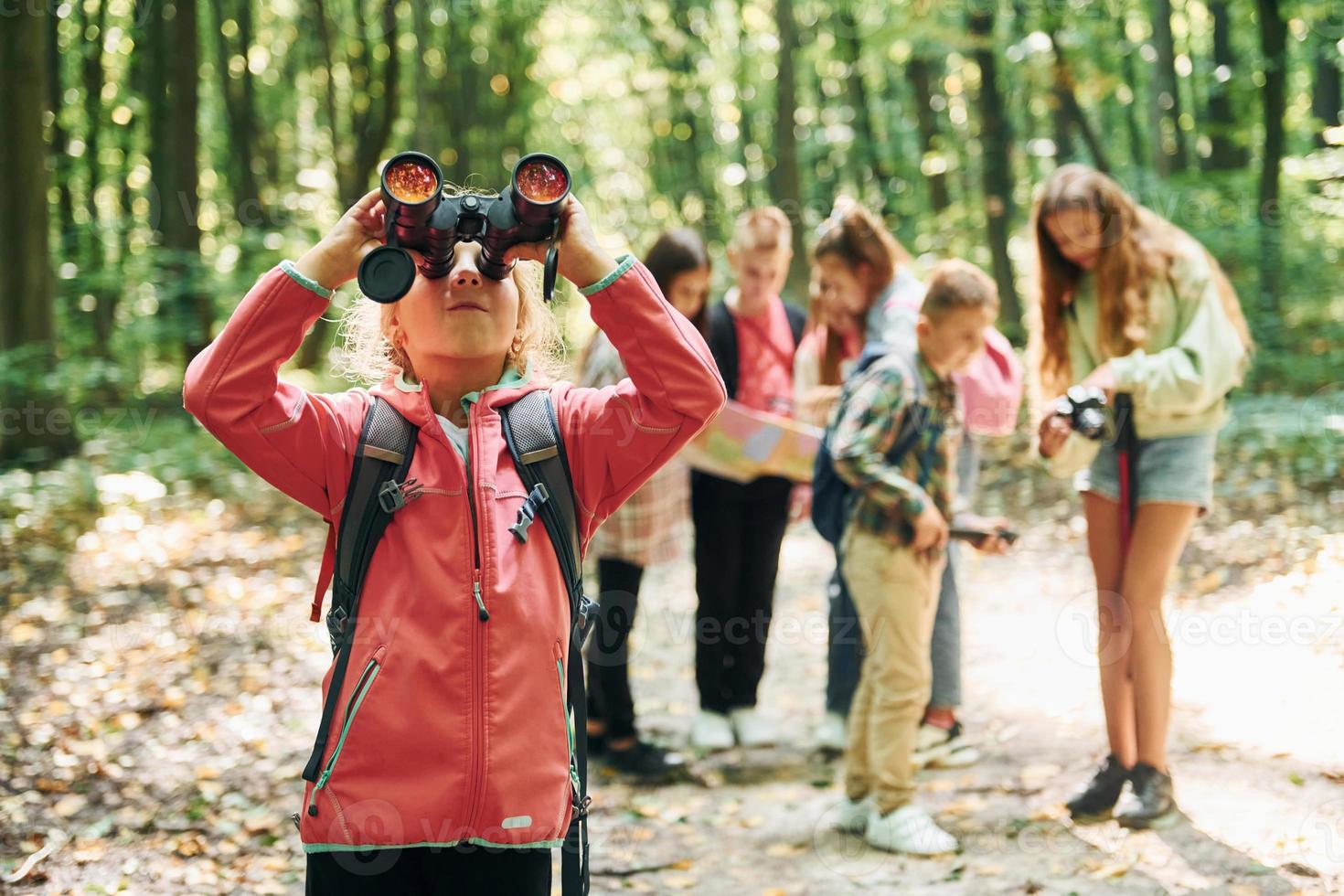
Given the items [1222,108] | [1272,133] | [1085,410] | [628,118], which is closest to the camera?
[1085,410]

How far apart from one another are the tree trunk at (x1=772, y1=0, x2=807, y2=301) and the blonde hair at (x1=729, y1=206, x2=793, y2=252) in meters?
7.25

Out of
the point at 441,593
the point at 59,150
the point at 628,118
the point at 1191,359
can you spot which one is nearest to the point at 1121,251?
the point at 1191,359

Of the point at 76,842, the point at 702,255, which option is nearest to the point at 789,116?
the point at 702,255

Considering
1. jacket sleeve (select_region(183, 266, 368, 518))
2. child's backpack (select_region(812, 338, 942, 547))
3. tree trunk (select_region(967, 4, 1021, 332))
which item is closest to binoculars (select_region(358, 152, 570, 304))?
jacket sleeve (select_region(183, 266, 368, 518))

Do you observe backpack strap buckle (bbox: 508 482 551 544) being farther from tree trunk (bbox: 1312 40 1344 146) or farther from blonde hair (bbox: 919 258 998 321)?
→ tree trunk (bbox: 1312 40 1344 146)

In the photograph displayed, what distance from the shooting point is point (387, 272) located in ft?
6.73

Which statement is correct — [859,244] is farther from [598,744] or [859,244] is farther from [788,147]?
[788,147]

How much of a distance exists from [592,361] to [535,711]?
2900mm

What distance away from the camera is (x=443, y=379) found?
2334 millimetres

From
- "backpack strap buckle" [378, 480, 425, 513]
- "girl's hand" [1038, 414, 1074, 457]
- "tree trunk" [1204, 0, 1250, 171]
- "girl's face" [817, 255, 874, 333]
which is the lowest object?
"backpack strap buckle" [378, 480, 425, 513]

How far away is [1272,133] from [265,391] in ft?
37.9

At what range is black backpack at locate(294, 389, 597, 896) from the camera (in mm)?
2139

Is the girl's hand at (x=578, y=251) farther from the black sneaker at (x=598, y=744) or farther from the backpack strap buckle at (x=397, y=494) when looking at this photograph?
the black sneaker at (x=598, y=744)

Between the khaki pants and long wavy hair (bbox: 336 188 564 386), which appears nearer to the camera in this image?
long wavy hair (bbox: 336 188 564 386)
